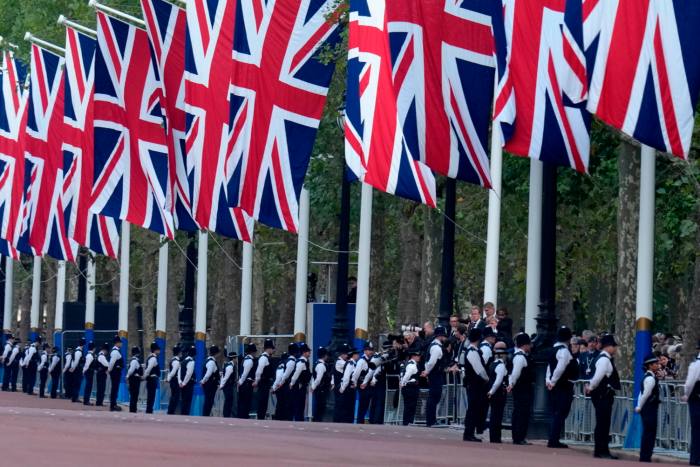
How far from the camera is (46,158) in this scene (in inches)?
1882

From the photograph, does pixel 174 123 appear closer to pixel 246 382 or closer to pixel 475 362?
pixel 246 382

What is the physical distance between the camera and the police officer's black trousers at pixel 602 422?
84.3 feet

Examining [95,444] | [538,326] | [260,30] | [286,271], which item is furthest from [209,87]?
[286,271]

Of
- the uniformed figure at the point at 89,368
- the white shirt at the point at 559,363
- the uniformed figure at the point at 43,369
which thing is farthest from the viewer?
the uniformed figure at the point at 43,369

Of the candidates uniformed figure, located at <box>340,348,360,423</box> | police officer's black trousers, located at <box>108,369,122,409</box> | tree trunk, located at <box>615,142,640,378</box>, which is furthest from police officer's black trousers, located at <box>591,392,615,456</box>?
police officer's black trousers, located at <box>108,369,122,409</box>

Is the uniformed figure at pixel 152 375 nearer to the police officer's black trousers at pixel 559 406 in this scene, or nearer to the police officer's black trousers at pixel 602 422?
the police officer's black trousers at pixel 559 406

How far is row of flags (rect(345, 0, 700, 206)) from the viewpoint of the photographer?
22109 millimetres

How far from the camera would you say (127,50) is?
1601 inches

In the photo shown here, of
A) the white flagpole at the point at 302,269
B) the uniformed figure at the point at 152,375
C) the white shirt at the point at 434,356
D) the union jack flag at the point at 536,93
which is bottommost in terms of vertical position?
the uniformed figure at the point at 152,375

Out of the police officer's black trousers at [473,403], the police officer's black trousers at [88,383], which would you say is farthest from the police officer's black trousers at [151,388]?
the police officer's black trousers at [473,403]

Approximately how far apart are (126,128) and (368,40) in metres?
11.8

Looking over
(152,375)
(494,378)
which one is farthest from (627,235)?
(152,375)

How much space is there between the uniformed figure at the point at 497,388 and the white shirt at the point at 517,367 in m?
0.21

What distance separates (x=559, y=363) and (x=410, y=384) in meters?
7.50
